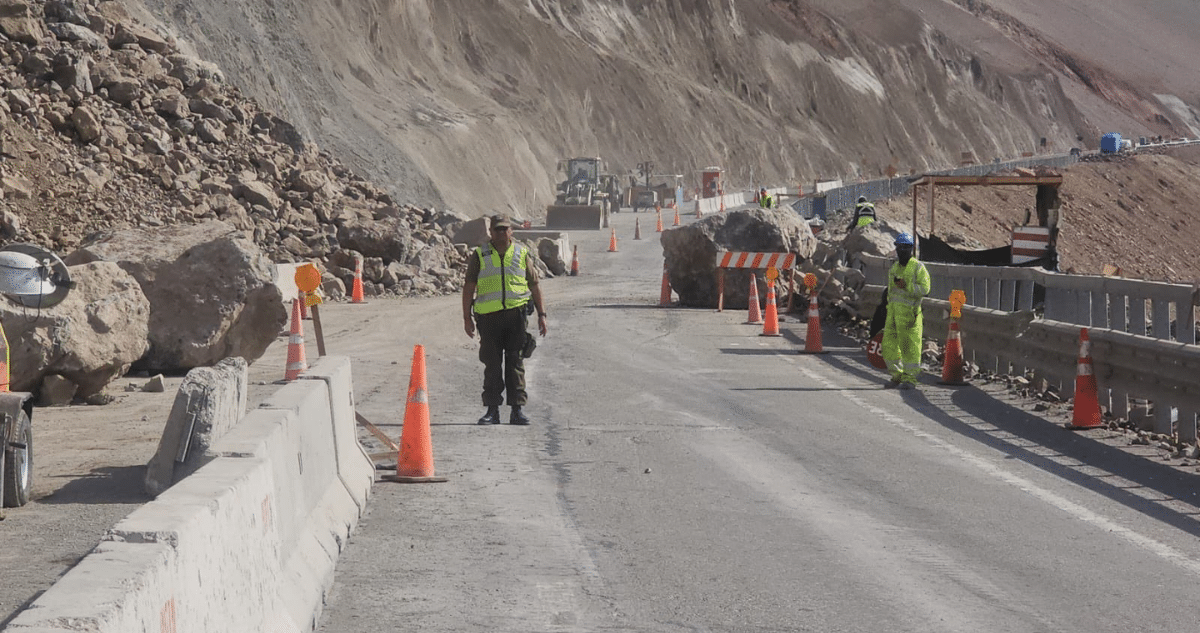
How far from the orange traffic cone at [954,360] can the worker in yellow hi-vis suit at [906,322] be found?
1.17 feet

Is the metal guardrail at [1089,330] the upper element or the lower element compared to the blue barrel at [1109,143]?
lower

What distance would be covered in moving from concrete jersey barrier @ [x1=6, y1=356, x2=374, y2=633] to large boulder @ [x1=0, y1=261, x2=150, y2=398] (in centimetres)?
481

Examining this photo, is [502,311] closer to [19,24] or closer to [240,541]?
[240,541]

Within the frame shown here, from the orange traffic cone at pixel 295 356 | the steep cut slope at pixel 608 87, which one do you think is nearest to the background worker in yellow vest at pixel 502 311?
the orange traffic cone at pixel 295 356

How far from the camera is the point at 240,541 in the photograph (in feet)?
15.8

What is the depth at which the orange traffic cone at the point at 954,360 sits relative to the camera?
1529 cm

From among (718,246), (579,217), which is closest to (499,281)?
(718,246)

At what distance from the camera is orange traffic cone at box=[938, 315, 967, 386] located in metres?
15.3

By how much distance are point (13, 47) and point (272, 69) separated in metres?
16.5

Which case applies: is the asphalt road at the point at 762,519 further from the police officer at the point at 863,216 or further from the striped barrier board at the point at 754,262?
the police officer at the point at 863,216

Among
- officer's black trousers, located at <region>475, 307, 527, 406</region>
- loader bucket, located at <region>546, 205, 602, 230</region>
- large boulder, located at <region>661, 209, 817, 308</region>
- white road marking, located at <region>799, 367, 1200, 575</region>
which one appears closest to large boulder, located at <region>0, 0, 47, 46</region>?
large boulder, located at <region>661, 209, 817, 308</region>

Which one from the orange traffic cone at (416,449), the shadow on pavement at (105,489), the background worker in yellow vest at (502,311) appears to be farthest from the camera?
the background worker in yellow vest at (502,311)

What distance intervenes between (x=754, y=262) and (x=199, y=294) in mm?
11150

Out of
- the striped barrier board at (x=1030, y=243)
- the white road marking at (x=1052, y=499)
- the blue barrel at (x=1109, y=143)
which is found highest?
the blue barrel at (x=1109, y=143)
